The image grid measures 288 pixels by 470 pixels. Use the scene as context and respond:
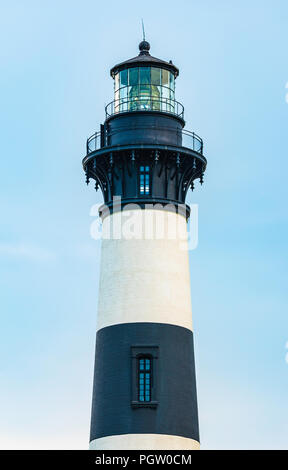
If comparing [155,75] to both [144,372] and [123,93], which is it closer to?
[123,93]

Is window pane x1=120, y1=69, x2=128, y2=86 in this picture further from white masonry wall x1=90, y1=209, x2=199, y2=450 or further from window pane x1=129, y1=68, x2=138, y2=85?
white masonry wall x1=90, y1=209, x2=199, y2=450

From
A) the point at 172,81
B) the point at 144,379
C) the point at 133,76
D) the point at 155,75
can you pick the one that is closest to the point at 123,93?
the point at 133,76

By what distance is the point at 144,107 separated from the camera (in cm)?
6338

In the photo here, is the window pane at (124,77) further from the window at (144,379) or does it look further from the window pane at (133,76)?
the window at (144,379)

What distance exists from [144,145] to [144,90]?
3229 mm

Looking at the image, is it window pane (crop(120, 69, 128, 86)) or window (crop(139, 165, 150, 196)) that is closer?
window (crop(139, 165, 150, 196))

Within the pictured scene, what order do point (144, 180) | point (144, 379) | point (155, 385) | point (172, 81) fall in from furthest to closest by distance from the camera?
1. point (172, 81)
2. point (144, 180)
3. point (144, 379)
4. point (155, 385)

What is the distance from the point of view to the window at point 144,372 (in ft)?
194

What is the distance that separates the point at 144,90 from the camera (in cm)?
6372

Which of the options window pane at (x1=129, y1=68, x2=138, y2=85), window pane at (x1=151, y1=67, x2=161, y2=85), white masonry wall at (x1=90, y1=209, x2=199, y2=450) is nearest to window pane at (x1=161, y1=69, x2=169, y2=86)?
window pane at (x1=151, y1=67, x2=161, y2=85)

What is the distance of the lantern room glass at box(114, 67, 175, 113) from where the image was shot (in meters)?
63.5

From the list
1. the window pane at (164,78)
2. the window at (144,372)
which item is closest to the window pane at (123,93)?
the window pane at (164,78)

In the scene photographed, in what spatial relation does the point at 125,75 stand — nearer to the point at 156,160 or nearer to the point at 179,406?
the point at 156,160

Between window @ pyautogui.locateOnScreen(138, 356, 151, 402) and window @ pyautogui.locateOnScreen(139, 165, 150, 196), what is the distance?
7220mm
